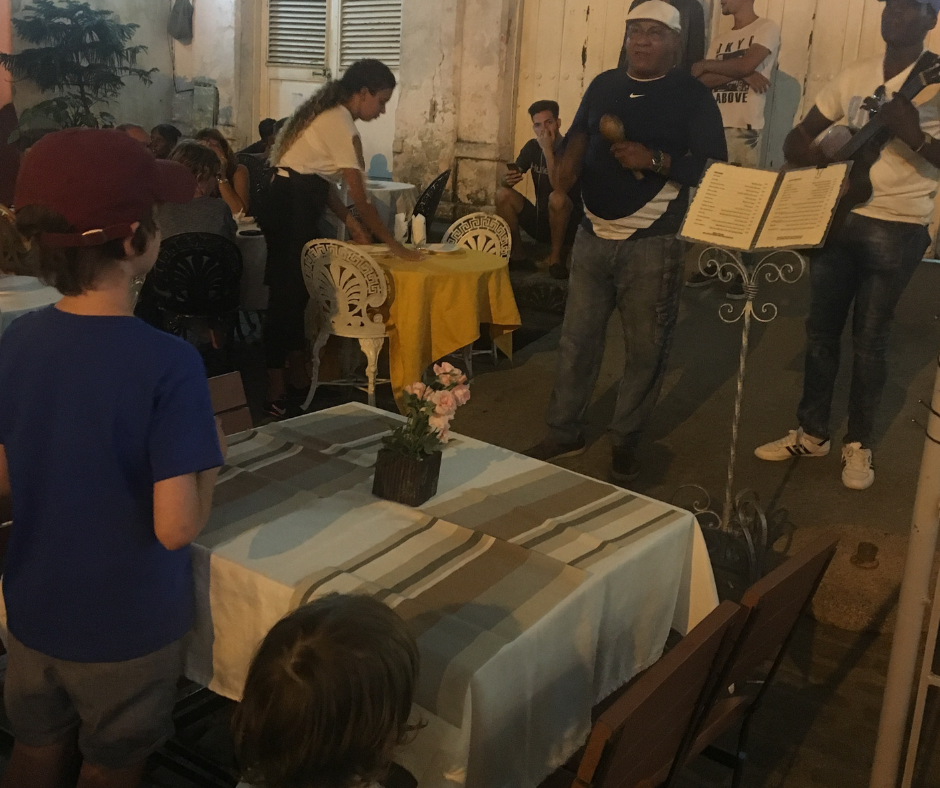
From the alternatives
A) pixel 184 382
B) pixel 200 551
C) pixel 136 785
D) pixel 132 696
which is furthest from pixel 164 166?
pixel 136 785

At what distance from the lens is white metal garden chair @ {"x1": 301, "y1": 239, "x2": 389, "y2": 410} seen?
4711 millimetres

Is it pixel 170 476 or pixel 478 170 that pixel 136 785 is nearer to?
pixel 170 476

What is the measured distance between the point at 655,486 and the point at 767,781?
5.53ft

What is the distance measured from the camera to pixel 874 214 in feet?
12.0

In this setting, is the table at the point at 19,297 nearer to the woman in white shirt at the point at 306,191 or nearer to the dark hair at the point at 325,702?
the woman in white shirt at the point at 306,191

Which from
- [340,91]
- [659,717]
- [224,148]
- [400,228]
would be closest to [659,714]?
[659,717]

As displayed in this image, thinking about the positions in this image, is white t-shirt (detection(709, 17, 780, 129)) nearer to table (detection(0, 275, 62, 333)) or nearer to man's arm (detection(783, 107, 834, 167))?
man's arm (detection(783, 107, 834, 167))

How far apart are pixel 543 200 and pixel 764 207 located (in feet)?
14.3

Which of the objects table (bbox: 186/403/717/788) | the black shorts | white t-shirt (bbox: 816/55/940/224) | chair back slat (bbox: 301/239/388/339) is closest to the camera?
table (bbox: 186/403/717/788)

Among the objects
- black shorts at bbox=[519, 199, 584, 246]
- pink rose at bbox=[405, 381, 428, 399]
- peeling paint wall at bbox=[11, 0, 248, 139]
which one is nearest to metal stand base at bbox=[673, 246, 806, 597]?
pink rose at bbox=[405, 381, 428, 399]

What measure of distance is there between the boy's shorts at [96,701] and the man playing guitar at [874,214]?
2976 mm

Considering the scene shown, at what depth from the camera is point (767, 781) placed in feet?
8.22

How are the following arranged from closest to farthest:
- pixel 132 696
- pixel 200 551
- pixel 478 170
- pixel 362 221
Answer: pixel 132 696 → pixel 200 551 → pixel 362 221 → pixel 478 170

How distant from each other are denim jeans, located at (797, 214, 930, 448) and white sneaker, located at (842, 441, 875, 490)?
0.04 meters
